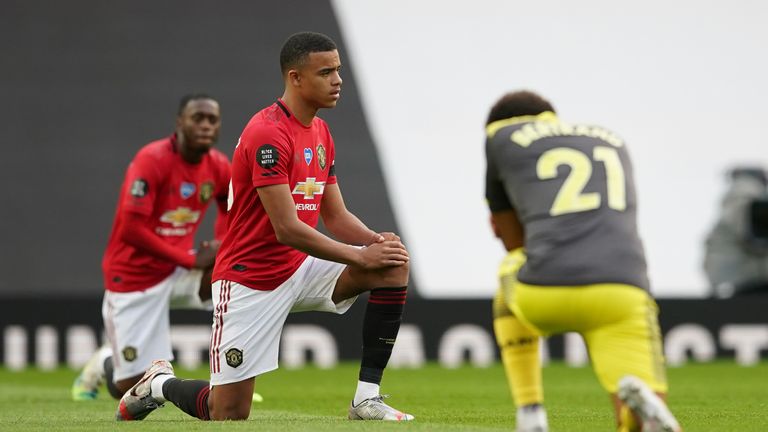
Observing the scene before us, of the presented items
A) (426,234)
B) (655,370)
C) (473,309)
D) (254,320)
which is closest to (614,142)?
(655,370)

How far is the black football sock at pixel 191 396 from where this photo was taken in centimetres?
697

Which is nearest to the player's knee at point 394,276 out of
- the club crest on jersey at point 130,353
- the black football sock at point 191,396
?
the black football sock at point 191,396

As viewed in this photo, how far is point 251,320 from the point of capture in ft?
22.7

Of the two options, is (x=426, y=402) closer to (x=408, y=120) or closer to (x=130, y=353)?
(x=130, y=353)

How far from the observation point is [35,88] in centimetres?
1700

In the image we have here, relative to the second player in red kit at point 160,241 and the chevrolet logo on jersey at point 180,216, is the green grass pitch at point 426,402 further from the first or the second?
the chevrolet logo on jersey at point 180,216

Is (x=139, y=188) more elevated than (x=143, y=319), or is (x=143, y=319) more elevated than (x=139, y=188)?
(x=139, y=188)

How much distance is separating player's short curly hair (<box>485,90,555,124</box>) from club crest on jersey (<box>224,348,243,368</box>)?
204 cm

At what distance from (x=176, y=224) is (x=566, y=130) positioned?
4766mm

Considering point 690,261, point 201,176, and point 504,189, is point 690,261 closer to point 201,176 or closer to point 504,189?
point 201,176

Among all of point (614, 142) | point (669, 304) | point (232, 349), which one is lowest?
point (669, 304)

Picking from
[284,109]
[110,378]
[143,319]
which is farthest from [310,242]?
[110,378]

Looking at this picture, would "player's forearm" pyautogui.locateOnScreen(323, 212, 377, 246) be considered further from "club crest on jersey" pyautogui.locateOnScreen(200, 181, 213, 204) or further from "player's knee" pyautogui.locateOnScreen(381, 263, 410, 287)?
"club crest on jersey" pyautogui.locateOnScreen(200, 181, 213, 204)

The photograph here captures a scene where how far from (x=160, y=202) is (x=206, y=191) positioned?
318mm
